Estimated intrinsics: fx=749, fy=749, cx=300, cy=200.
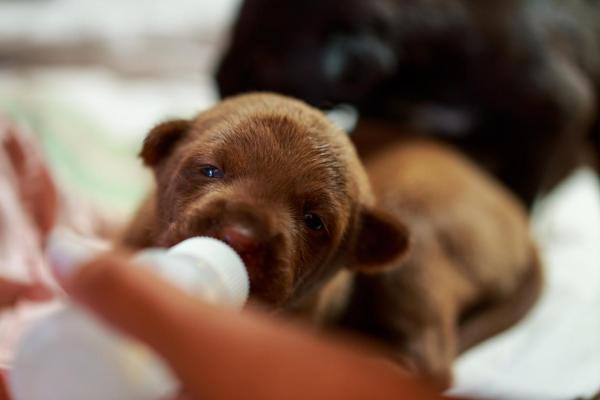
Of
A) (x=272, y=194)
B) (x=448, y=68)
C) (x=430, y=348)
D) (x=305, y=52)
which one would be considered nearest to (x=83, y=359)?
(x=272, y=194)

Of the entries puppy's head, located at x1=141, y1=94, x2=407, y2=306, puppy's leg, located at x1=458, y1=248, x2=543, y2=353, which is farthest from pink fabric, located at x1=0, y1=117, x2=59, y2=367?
puppy's leg, located at x1=458, y1=248, x2=543, y2=353

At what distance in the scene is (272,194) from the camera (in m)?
1.11

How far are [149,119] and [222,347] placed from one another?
6.48 feet

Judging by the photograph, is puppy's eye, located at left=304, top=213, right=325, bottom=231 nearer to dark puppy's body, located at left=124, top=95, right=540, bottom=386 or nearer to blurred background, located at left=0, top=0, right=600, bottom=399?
dark puppy's body, located at left=124, top=95, right=540, bottom=386

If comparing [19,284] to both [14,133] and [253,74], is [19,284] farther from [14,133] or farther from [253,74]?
[253,74]

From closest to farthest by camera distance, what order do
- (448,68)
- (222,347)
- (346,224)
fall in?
(222,347) < (346,224) < (448,68)

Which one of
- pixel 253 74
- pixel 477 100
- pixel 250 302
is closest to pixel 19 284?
pixel 250 302

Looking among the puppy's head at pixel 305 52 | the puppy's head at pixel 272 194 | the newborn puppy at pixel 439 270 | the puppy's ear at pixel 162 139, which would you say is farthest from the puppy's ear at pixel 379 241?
the puppy's head at pixel 305 52

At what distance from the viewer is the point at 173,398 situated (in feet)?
2.49

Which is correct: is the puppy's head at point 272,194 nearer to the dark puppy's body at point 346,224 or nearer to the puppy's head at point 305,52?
the dark puppy's body at point 346,224

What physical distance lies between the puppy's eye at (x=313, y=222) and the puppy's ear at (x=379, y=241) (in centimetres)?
17

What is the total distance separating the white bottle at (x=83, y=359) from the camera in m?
0.72

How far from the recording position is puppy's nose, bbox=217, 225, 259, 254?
0.99 meters

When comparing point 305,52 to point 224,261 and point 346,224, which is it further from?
point 224,261
